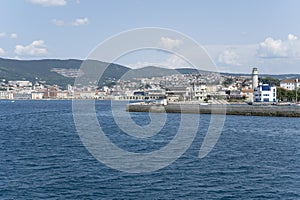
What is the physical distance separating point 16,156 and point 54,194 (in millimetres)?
7148

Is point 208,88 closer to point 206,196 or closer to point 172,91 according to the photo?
point 172,91

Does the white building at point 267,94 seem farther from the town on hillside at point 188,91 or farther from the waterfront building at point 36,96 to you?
the waterfront building at point 36,96

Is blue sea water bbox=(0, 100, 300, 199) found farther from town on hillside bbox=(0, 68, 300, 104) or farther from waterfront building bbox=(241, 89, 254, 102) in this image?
waterfront building bbox=(241, 89, 254, 102)

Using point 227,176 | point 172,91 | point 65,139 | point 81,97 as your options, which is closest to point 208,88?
point 172,91

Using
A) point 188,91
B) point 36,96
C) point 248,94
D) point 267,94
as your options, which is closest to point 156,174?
point 267,94

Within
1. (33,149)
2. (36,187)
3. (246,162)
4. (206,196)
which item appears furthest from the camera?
(33,149)

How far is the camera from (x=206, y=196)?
12.6 meters

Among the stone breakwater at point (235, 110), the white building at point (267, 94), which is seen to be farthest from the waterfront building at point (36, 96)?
the stone breakwater at point (235, 110)

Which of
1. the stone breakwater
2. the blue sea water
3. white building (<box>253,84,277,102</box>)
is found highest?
white building (<box>253,84,277,102</box>)

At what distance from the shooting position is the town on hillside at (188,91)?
88213 millimetres

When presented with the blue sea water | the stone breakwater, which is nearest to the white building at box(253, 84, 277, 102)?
the stone breakwater

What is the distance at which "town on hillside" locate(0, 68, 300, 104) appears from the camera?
289ft

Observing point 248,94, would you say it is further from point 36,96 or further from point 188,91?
point 36,96

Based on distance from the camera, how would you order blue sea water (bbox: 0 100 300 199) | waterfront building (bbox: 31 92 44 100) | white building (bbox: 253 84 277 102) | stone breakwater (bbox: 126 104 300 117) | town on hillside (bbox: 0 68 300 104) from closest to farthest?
blue sea water (bbox: 0 100 300 199)
stone breakwater (bbox: 126 104 300 117)
white building (bbox: 253 84 277 102)
town on hillside (bbox: 0 68 300 104)
waterfront building (bbox: 31 92 44 100)
